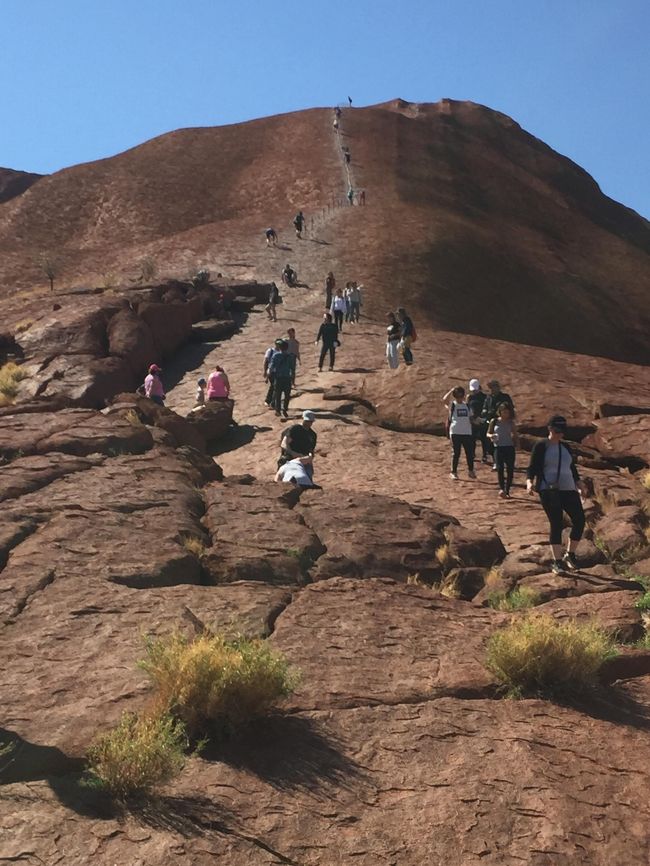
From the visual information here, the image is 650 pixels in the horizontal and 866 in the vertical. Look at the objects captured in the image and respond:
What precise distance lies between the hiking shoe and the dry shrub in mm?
1091

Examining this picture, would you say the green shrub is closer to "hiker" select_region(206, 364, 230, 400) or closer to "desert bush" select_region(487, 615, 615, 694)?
"desert bush" select_region(487, 615, 615, 694)

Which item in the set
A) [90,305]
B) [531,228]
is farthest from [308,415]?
[531,228]

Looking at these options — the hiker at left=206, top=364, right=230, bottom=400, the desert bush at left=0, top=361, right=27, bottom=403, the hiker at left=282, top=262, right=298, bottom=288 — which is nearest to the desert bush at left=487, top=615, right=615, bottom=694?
the hiker at left=206, top=364, right=230, bottom=400

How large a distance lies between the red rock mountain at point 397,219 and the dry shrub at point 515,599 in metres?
31.3

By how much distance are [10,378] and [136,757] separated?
19107 mm

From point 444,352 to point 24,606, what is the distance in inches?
820

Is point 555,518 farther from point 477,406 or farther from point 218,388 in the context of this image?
point 218,388

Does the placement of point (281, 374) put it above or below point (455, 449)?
above

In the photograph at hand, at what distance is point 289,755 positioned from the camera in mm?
5672

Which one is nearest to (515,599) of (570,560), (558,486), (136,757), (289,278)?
(570,560)

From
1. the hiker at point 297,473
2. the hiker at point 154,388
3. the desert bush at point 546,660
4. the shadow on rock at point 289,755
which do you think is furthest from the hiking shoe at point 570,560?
the hiker at point 154,388

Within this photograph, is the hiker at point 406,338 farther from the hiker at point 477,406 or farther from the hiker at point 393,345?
the hiker at point 477,406

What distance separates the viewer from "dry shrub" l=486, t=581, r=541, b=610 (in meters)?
8.88

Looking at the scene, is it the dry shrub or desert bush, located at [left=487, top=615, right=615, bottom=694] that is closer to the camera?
desert bush, located at [left=487, top=615, right=615, bottom=694]
